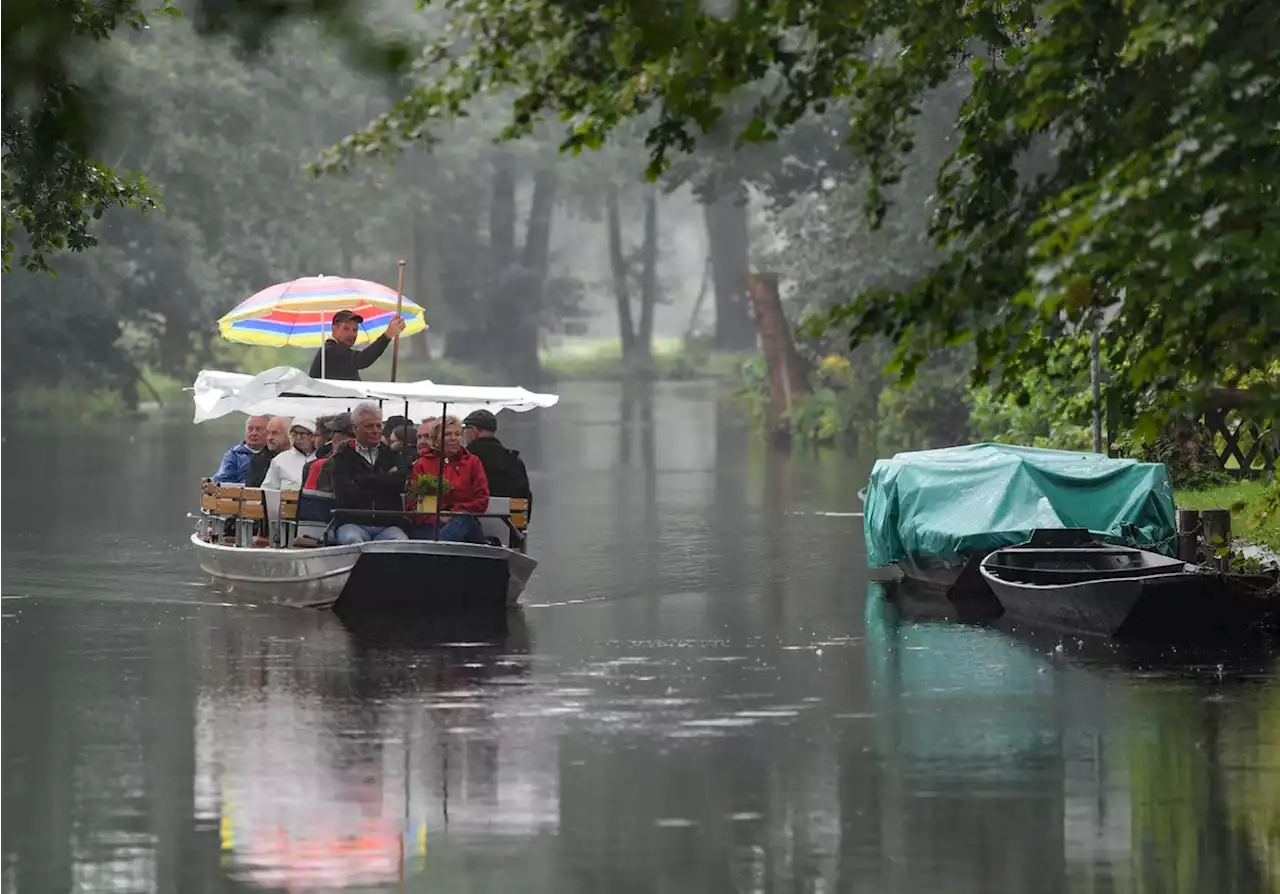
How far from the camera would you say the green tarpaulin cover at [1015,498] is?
21531 millimetres

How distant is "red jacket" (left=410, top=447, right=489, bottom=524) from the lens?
20641mm

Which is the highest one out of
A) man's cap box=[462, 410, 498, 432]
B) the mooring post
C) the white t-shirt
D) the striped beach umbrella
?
the striped beach umbrella

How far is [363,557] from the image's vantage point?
2020cm

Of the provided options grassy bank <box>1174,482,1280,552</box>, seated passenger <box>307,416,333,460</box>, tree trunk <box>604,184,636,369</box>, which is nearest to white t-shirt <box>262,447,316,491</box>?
seated passenger <box>307,416,333,460</box>

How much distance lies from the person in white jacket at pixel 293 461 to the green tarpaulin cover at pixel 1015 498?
5267mm

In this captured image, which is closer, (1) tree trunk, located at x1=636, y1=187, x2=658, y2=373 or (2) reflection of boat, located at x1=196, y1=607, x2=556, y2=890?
(2) reflection of boat, located at x1=196, y1=607, x2=556, y2=890

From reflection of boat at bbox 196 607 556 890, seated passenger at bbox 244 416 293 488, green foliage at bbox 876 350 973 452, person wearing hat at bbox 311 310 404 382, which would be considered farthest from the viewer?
green foliage at bbox 876 350 973 452

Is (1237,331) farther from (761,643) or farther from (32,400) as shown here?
(32,400)

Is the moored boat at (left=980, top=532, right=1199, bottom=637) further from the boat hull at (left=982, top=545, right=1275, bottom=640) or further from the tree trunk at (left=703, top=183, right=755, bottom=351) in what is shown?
the tree trunk at (left=703, top=183, right=755, bottom=351)

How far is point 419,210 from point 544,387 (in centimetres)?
852

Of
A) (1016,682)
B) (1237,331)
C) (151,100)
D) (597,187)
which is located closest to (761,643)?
(1016,682)

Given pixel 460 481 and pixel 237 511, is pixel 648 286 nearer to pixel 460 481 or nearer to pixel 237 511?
pixel 237 511

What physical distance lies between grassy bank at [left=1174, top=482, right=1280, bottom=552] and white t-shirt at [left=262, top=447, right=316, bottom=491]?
8084mm

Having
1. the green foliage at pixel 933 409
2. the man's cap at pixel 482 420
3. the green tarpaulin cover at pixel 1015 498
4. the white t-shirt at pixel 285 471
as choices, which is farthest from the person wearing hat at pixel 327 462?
the green foliage at pixel 933 409
